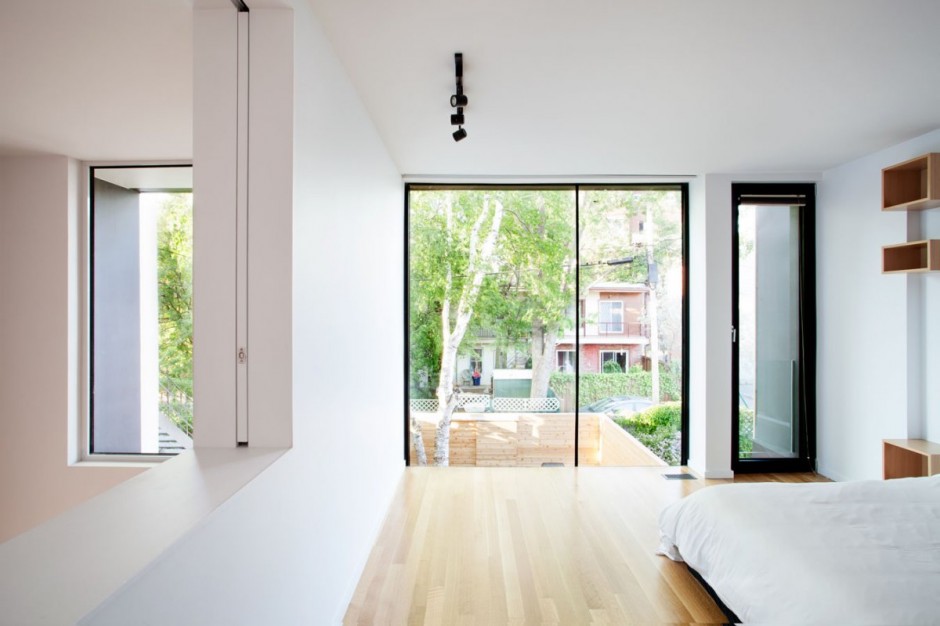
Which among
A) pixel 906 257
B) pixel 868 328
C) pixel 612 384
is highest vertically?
pixel 906 257

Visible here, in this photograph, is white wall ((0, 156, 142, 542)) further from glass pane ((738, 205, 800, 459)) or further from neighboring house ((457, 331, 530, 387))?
glass pane ((738, 205, 800, 459))

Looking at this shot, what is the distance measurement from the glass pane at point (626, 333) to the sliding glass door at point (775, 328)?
566mm

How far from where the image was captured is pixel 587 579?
2.57 meters

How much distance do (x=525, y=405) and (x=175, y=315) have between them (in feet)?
9.69

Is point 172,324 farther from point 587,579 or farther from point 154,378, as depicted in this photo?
point 587,579

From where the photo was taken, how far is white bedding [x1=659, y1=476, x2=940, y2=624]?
5.25 ft

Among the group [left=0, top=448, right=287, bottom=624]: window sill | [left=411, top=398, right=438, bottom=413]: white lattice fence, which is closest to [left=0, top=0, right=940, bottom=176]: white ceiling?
[left=0, top=448, right=287, bottom=624]: window sill

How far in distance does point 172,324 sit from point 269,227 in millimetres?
2300

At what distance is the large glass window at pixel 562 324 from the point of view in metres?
4.50

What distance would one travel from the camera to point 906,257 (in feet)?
11.3

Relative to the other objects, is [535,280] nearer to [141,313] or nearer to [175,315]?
[175,315]

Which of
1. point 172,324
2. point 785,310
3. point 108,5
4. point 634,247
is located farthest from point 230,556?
point 785,310

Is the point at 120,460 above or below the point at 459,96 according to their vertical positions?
below

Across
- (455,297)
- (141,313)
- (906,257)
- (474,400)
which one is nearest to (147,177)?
(141,313)
